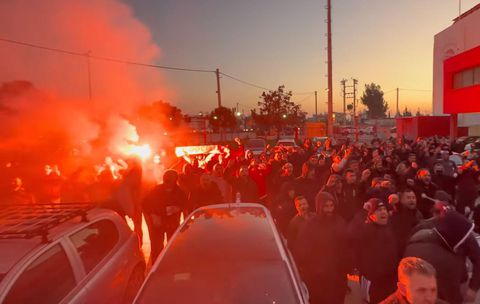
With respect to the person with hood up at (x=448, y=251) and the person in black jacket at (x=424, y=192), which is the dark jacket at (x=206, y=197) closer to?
the person in black jacket at (x=424, y=192)

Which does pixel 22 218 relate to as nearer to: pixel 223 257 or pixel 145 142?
pixel 223 257

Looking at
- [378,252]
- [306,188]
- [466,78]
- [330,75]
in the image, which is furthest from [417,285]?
[466,78]

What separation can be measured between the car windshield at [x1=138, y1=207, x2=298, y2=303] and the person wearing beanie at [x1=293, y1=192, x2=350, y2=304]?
720mm

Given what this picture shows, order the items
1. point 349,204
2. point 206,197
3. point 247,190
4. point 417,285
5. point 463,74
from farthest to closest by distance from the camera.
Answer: point 463,74 < point 247,190 < point 206,197 < point 349,204 < point 417,285

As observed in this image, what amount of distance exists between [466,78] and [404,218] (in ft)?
98.2

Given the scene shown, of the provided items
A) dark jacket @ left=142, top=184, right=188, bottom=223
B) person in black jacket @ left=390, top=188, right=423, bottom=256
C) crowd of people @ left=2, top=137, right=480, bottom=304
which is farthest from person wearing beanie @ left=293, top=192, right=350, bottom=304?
dark jacket @ left=142, top=184, right=188, bottom=223

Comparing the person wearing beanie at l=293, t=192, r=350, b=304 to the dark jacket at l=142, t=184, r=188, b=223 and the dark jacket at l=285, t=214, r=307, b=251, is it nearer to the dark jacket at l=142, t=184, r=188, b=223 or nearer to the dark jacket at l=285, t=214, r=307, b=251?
the dark jacket at l=285, t=214, r=307, b=251

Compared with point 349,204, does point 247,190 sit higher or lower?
higher

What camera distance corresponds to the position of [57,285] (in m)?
3.35

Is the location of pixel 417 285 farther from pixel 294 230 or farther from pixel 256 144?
pixel 256 144

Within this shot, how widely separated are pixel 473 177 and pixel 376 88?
123093 mm

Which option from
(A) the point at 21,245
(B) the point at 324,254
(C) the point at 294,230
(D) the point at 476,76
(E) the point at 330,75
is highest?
(E) the point at 330,75

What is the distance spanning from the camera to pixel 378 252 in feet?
14.0

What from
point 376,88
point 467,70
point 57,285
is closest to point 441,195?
point 57,285
